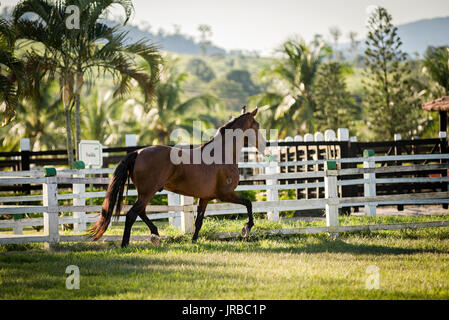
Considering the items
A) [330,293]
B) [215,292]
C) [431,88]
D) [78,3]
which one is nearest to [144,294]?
[215,292]

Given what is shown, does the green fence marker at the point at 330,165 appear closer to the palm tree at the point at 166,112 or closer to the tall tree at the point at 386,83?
the tall tree at the point at 386,83

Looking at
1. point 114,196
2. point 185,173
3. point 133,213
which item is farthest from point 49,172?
point 185,173

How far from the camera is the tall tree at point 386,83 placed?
29.0 metres

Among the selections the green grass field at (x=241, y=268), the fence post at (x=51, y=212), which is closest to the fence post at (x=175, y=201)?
the green grass field at (x=241, y=268)

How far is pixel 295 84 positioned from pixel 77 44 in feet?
68.4

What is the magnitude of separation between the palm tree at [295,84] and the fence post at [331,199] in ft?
71.0

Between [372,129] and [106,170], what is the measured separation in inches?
963

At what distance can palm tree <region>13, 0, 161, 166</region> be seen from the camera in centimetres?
1309

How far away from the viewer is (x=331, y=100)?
32312mm

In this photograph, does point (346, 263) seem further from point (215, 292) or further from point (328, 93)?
point (328, 93)

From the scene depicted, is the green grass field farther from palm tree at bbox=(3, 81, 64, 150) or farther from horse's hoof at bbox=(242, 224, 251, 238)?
palm tree at bbox=(3, 81, 64, 150)

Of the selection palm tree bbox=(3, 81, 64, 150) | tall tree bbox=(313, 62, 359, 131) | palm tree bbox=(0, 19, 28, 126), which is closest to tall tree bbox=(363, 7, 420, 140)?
tall tree bbox=(313, 62, 359, 131)

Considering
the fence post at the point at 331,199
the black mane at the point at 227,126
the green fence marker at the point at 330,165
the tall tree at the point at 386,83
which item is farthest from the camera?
the tall tree at the point at 386,83
